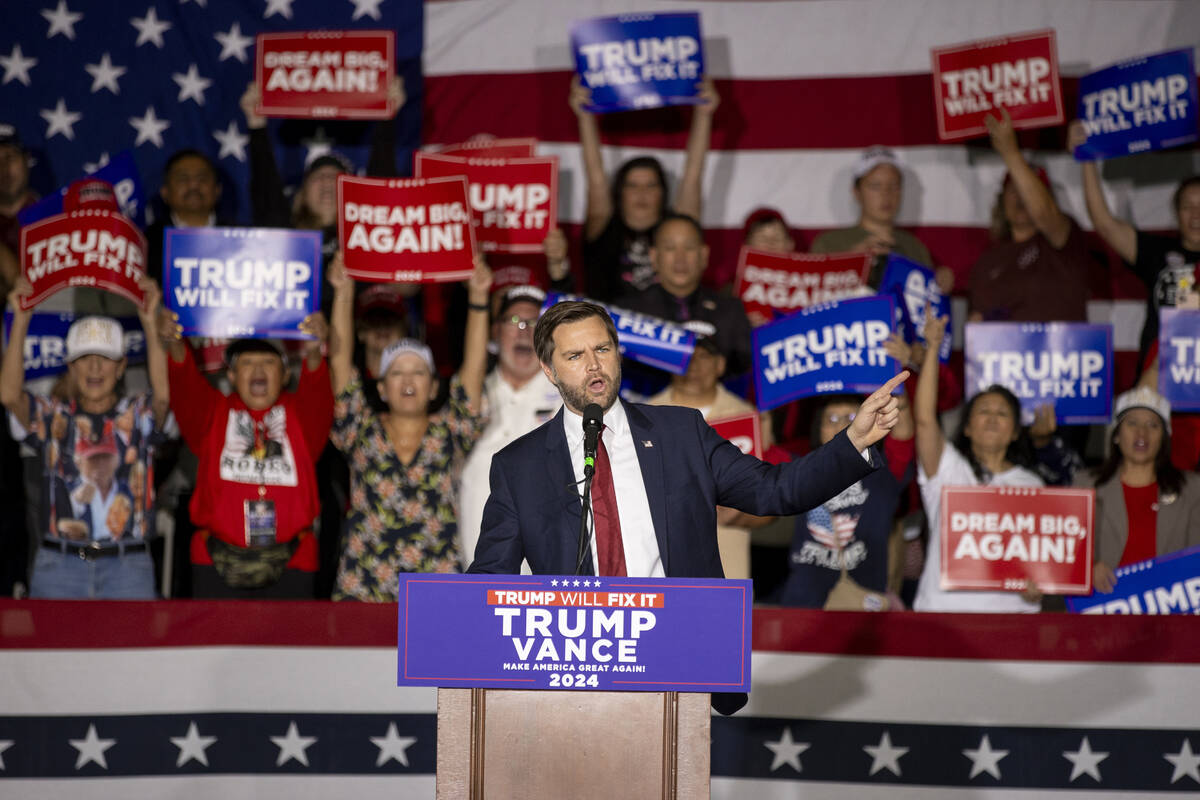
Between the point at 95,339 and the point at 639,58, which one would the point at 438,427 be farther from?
the point at 639,58

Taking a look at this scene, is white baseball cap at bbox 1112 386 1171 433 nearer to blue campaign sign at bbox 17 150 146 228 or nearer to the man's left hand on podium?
the man's left hand on podium

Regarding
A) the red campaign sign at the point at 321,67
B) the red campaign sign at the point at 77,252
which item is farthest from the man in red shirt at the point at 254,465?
the red campaign sign at the point at 321,67

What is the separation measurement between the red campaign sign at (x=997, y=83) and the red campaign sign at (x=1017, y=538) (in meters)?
2.11

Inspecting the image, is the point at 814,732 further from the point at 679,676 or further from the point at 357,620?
the point at 679,676

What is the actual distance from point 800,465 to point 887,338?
2379mm

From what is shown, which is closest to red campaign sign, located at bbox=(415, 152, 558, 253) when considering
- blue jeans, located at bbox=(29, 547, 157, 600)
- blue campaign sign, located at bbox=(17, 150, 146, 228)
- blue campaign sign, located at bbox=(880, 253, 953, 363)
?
blue campaign sign, located at bbox=(17, 150, 146, 228)

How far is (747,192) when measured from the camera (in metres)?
7.12

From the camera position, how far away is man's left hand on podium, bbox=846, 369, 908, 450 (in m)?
2.71

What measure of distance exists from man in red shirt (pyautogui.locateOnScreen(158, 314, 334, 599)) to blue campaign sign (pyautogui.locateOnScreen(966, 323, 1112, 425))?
8.88ft

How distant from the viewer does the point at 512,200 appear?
19.6 ft

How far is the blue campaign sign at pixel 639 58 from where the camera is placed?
6.25 meters

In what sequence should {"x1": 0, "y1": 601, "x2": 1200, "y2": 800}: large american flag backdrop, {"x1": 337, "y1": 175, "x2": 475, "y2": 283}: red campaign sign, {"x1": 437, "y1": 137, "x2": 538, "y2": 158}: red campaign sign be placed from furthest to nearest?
{"x1": 437, "y1": 137, "x2": 538, "y2": 158}: red campaign sign
{"x1": 337, "y1": 175, "x2": 475, "y2": 283}: red campaign sign
{"x1": 0, "y1": 601, "x2": 1200, "y2": 800}: large american flag backdrop

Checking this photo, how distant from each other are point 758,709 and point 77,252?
10.3 feet

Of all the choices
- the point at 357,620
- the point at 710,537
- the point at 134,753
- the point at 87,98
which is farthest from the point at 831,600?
the point at 87,98
